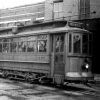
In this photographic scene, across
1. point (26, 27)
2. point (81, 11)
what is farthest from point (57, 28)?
point (81, 11)

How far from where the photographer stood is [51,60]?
14.6 metres

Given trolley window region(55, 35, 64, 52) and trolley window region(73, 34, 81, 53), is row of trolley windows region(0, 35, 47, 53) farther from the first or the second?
trolley window region(73, 34, 81, 53)

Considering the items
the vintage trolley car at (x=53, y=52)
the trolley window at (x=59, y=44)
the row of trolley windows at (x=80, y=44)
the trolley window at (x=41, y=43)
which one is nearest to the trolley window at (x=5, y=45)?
the vintage trolley car at (x=53, y=52)

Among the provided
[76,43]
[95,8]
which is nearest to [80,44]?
[76,43]

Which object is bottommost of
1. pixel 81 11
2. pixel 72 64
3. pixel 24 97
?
pixel 24 97

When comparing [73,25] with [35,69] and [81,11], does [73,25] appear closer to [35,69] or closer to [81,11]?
[35,69]

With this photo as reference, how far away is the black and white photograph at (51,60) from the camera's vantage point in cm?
1284

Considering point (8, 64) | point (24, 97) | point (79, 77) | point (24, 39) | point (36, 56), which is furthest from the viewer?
point (8, 64)

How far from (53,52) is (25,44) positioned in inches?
108

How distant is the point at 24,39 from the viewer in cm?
1670

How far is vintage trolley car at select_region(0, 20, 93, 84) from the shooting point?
45.4ft

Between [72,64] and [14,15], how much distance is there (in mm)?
23910

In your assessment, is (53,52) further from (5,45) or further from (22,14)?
(22,14)

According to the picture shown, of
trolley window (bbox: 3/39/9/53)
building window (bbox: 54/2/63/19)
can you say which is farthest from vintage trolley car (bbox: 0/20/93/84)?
building window (bbox: 54/2/63/19)
